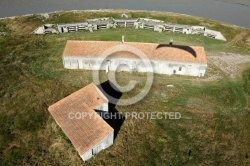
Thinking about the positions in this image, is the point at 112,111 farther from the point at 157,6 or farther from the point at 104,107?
the point at 157,6

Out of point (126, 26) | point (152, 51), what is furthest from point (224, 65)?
point (126, 26)

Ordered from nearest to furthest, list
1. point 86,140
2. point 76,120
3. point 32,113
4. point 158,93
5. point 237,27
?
point 86,140 < point 76,120 < point 32,113 < point 158,93 < point 237,27

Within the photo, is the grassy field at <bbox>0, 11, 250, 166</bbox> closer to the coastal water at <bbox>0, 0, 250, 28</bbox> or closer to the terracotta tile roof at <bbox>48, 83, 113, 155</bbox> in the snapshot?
the terracotta tile roof at <bbox>48, 83, 113, 155</bbox>

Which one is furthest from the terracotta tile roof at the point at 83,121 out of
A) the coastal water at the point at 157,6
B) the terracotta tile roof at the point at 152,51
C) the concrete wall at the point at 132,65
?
the coastal water at the point at 157,6

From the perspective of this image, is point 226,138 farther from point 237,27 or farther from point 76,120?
point 237,27

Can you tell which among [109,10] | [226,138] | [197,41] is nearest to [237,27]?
[197,41]

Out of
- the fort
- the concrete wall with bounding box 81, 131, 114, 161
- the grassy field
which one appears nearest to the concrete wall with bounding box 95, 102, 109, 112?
the grassy field
